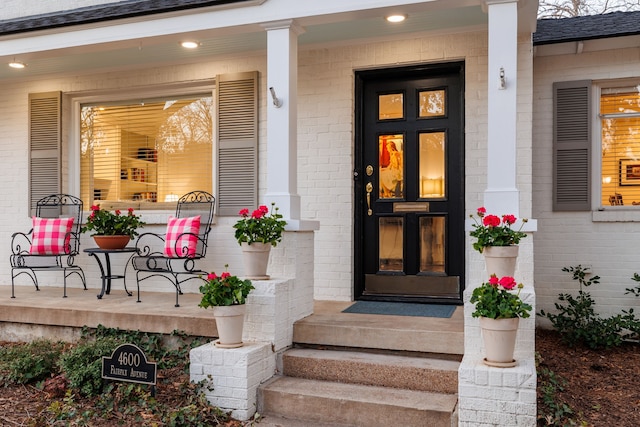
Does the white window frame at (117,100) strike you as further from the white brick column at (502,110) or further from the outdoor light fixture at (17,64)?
the white brick column at (502,110)

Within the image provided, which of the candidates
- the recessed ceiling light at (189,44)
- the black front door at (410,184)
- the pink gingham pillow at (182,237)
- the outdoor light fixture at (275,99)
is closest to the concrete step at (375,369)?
the black front door at (410,184)

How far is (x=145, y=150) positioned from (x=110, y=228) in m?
1.04

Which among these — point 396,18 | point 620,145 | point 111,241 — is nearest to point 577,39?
point 620,145

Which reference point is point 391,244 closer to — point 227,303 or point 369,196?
point 369,196

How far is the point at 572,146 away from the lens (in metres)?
5.21

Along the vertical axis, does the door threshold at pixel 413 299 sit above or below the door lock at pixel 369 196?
below

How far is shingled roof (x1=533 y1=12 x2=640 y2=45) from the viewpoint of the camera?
4.88 meters

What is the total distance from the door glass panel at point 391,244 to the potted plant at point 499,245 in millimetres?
1729

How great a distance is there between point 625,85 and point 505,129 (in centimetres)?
242

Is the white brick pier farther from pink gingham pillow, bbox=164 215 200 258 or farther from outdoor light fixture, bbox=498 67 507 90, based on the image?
outdoor light fixture, bbox=498 67 507 90

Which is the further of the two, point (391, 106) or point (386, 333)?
point (391, 106)

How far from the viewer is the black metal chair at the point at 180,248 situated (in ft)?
16.0

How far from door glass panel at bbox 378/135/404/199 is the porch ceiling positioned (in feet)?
3.00

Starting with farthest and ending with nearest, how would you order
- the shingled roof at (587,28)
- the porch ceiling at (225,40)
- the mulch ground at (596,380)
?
the shingled roof at (587,28)
the porch ceiling at (225,40)
the mulch ground at (596,380)
